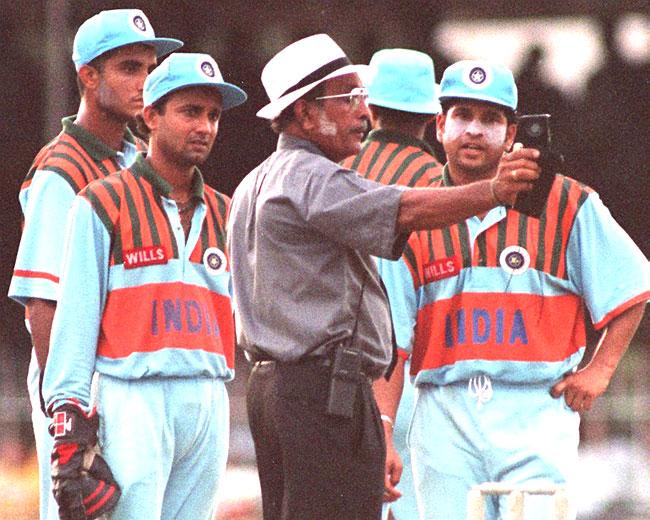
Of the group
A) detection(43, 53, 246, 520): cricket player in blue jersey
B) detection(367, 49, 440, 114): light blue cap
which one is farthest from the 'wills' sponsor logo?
detection(367, 49, 440, 114): light blue cap

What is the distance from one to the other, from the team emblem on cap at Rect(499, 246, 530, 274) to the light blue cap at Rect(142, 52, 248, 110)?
1.02 metres

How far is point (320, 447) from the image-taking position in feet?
16.3

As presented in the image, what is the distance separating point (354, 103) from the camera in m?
5.15

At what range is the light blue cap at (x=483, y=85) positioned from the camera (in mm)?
6215

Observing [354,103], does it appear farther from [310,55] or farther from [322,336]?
[322,336]

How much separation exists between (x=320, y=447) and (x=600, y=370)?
Result: 4.52ft

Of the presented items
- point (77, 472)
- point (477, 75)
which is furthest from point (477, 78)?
point (77, 472)

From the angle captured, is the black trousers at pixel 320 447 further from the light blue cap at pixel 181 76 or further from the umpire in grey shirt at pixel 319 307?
the light blue cap at pixel 181 76

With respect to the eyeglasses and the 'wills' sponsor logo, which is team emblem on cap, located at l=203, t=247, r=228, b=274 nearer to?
the 'wills' sponsor logo

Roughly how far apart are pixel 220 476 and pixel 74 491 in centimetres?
64

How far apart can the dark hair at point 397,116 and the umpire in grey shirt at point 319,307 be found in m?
1.92

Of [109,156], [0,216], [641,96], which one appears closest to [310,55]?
[109,156]

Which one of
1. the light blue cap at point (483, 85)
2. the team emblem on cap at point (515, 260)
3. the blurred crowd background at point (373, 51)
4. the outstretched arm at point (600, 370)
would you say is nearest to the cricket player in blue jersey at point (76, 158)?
the light blue cap at point (483, 85)

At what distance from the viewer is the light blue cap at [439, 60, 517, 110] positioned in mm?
6215
